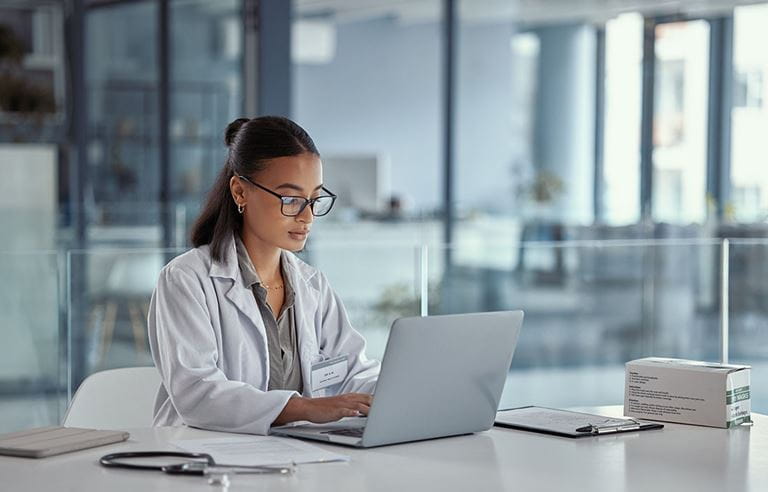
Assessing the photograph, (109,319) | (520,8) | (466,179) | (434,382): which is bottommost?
(109,319)

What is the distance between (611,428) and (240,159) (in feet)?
2.99

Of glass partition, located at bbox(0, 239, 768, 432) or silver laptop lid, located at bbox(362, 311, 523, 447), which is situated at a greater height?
silver laptop lid, located at bbox(362, 311, 523, 447)

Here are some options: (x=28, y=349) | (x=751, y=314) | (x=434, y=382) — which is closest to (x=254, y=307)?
(x=434, y=382)

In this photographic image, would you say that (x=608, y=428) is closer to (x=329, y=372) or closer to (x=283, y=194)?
(x=329, y=372)

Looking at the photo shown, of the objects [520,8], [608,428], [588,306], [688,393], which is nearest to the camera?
[608,428]

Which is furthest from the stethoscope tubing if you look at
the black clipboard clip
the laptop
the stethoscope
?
the black clipboard clip

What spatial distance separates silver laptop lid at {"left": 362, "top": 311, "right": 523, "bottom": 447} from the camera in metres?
2.04

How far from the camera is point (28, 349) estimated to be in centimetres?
528

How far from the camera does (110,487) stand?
5.80ft

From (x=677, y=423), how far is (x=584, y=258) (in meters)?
3.89

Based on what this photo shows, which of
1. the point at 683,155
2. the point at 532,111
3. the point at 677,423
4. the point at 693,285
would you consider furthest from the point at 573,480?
the point at 532,111

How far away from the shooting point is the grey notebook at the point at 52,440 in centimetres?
196

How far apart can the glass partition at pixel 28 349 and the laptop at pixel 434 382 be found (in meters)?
2.96

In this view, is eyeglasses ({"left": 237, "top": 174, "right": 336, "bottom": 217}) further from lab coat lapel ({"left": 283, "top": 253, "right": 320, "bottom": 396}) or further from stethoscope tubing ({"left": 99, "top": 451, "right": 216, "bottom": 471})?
stethoscope tubing ({"left": 99, "top": 451, "right": 216, "bottom": 471})
